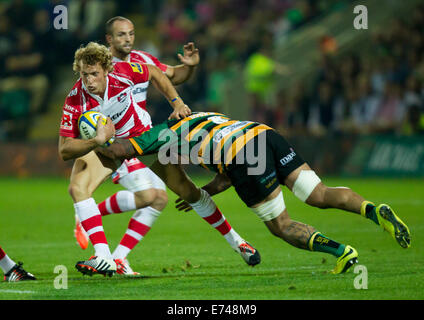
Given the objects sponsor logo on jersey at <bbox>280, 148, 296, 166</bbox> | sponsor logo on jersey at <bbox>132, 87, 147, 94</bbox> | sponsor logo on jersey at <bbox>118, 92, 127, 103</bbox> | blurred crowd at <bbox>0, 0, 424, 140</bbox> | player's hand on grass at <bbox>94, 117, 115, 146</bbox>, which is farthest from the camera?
blurred crowd at <bbox>0, 0, 424, 140</bbox>

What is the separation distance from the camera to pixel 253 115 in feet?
65.0

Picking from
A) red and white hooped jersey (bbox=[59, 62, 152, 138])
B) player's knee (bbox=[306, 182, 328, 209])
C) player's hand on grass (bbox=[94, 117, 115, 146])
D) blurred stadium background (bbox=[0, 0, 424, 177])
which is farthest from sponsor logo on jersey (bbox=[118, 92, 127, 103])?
blurred stadium background (bbox=[0, 0, 424, 177])

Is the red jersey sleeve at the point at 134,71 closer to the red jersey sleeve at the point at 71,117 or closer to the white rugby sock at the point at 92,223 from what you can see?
the red jersey sleeve at the point at 71,117

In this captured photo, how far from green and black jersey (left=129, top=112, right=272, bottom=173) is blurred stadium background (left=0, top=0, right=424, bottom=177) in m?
10.7

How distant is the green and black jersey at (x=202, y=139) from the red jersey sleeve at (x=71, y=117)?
83 cm

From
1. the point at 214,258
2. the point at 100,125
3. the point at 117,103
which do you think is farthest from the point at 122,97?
the point at 214,258

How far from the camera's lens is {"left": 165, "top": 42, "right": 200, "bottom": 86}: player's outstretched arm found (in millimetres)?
8180

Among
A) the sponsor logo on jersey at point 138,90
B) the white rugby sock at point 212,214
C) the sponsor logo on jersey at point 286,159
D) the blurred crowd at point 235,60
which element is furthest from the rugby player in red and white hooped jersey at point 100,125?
the blurred crowd at point 235,60

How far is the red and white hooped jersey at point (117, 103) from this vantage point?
7.04 metres

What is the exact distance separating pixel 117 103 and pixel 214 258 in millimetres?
1908

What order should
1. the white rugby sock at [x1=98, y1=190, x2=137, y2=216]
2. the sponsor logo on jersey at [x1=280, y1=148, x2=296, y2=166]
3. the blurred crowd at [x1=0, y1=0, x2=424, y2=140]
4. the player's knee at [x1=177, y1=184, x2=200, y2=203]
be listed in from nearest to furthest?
the sponsor logo on jersey at [x1=280, y1=148, x2=296, y2=166] → the player's knee at [x1=177, y1=184, x2=200, y2=203] → the white rugby sock at [x1=98, y1=190, x2=137, y2=216] → the blurred crowd at [x1=0, y1=0, x2=424, y2=140]

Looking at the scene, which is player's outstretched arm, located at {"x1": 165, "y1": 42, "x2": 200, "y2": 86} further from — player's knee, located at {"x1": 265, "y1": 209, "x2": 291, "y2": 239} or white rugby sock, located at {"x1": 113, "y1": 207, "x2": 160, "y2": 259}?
player's knee, located at {"x1": 265, "y1": 209, "x2": 291, "y2": 239}

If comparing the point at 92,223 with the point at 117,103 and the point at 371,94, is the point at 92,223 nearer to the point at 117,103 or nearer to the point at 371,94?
the point at 117,103
